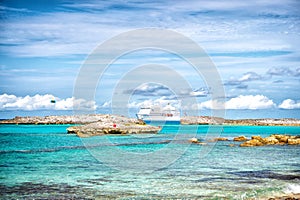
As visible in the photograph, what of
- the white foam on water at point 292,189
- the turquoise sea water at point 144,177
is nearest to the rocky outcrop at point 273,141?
the turquoise sea water at point 144,177

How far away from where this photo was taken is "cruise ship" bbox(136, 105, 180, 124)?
160750mm

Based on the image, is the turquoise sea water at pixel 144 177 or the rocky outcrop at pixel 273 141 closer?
the turquoise sea water at pixel 144 177

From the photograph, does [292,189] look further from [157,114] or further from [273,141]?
[157,114]

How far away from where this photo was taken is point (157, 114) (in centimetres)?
16200

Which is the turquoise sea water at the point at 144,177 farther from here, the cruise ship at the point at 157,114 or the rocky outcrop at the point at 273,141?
the cruise ship at the point at 157,114

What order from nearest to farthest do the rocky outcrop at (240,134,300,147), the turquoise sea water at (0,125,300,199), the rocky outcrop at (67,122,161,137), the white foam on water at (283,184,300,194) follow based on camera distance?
the turquoise sea water at (0,125,300,199)
the white foam on water at (283,184,300,194)
the rocky outcrop at (240,134,300,147)
the rocky outcrop at (67,122,161,137)

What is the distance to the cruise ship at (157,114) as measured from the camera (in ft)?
527

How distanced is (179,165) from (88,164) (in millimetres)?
7153

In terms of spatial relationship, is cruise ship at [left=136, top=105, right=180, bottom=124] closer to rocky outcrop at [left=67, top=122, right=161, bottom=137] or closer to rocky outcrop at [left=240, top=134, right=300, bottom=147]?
rocky outcrop at [left=67, top=122, right=161, bottom=137]

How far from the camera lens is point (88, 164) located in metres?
31.3

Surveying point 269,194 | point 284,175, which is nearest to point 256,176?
point 284,175

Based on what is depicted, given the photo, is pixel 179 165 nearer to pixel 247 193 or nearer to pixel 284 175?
pixel 284 175

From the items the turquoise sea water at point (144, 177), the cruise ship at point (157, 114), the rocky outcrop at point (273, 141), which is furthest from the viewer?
the cruise ship at point (157, 114)

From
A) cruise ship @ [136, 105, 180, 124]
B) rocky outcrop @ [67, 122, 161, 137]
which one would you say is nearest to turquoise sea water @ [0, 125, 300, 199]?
rocky outcrop @ [67, 122, 161, 137]
